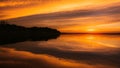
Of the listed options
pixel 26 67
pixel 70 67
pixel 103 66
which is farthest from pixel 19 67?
pixel 103 66

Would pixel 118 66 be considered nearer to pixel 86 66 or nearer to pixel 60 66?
pixel 86 66

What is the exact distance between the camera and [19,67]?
15398mm

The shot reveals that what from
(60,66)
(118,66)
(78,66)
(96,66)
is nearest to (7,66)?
(60,66)

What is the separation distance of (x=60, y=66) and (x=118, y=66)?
3.67 m

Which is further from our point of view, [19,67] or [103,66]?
[103,66]

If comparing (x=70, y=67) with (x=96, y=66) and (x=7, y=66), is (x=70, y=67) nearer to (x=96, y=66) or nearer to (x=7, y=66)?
(x=96, y=66)

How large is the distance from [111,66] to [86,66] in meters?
1.57

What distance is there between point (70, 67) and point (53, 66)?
3.54ft

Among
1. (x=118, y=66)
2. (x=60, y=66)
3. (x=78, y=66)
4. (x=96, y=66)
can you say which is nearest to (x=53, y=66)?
(x=60, y=66)

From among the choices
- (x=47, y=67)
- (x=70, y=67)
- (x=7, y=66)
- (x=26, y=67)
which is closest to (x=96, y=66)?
(x=70, y=67)

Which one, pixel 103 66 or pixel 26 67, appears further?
pixel 103 66

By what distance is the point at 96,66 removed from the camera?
53.6 ft

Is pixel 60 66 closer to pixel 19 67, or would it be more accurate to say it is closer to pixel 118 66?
pixel 19 67

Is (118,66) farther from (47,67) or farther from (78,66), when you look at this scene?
(47,67)
